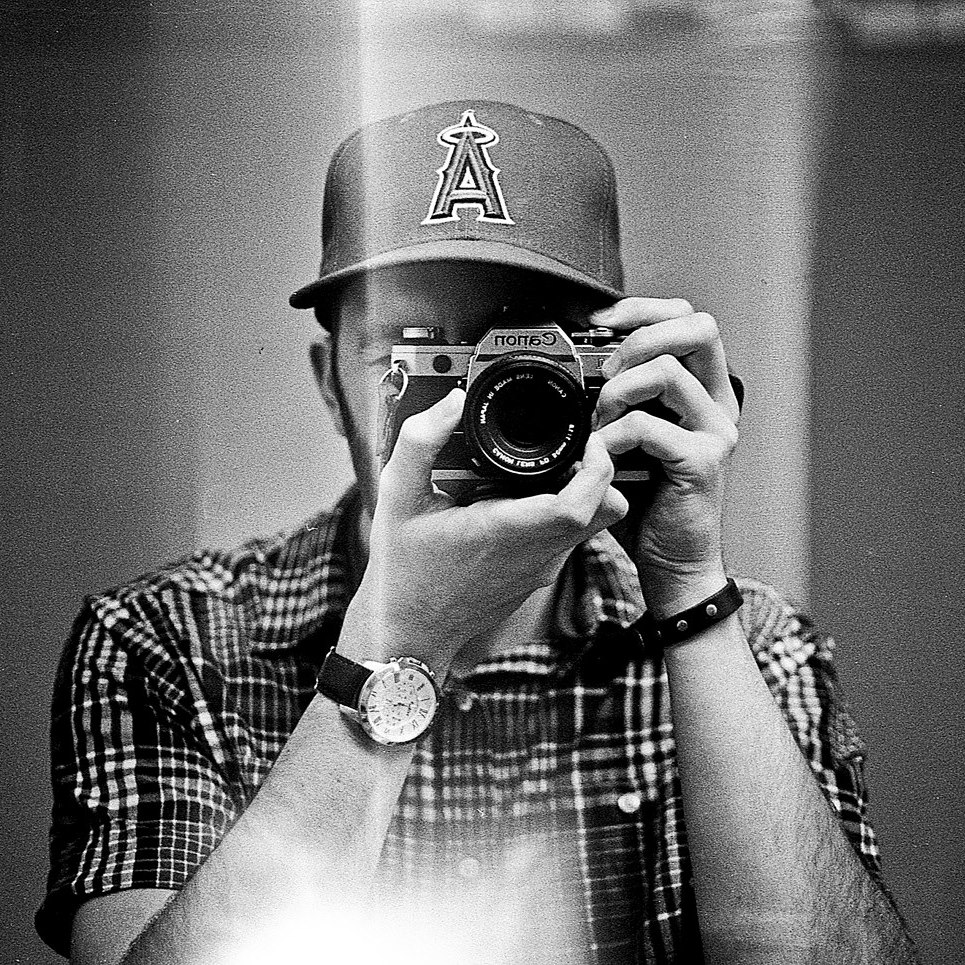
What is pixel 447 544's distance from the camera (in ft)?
1.95

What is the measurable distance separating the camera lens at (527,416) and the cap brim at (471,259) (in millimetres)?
113

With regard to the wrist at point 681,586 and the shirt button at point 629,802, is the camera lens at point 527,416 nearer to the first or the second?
the wrist at point 681,586

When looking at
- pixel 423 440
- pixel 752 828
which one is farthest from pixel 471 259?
pixel 752 828

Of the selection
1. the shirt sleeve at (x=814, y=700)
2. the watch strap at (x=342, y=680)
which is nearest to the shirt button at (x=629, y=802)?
the shirt sleeve at (x=814, y=700)

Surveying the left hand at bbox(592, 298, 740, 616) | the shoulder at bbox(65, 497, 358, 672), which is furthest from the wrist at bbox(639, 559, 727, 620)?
the shoulder at bbox(65, 497, 358, 672)

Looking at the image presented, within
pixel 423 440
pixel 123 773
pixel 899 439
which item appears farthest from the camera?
pixel 899 439

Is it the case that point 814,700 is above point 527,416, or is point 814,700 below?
below

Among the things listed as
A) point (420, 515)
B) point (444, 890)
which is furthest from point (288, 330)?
point (444, 890)

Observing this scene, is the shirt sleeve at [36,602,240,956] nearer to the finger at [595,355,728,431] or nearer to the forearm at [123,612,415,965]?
the forearm at [123,612,415,965]

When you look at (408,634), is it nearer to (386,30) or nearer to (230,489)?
(230,489)

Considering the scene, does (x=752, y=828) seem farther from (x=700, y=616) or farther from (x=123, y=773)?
(x=123, y=773)

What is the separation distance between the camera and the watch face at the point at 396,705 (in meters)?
0.60

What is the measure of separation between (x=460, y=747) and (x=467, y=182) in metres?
0.35

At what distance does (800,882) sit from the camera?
0.62 meters
